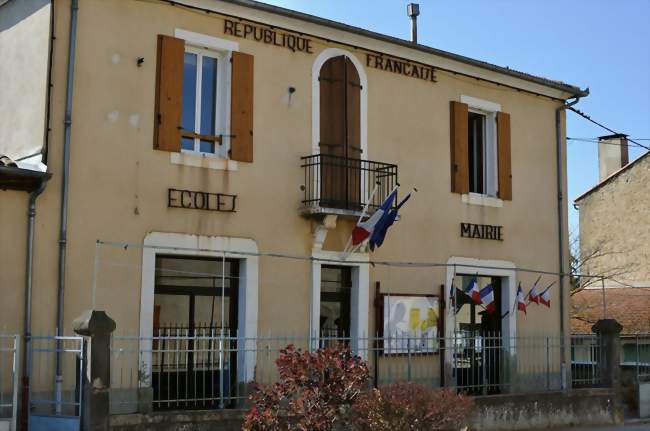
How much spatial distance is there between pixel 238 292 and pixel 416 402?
5123 mm

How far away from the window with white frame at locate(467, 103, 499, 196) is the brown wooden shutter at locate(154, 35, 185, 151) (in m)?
6.04

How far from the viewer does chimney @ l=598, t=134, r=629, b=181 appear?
30.0 m

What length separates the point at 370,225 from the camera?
13648 millimetres

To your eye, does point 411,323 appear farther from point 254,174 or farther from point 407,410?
point 407,410

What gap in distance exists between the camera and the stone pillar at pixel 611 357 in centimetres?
1628

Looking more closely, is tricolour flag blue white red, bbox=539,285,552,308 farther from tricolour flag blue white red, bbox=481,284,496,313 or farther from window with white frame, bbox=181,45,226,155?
window with white frame, bbox=181,45,226,155

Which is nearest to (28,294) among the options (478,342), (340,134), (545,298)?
(340,134)

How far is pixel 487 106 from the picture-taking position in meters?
16.7

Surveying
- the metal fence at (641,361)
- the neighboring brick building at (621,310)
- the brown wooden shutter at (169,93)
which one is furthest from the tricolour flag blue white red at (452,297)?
the neighboring brick building at (621,310)

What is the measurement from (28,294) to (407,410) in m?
5.15

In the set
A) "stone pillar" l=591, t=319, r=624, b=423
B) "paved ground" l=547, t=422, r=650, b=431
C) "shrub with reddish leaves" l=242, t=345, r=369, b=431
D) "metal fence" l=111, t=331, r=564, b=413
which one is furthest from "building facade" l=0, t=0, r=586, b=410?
"shrub with reddish leaves" l=242, t=345, r=369, b=431

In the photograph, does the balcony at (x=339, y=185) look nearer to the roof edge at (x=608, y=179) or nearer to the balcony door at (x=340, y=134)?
the balcony door at (x=340, y=134)

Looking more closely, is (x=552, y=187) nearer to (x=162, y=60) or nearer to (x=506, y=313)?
(x=506, y=313)

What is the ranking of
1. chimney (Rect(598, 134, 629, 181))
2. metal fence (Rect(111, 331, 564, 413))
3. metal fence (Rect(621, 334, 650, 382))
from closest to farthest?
metal fence (Rect(111, 331, 564, 413)) < metal fence (Rect(621, 334, 650, 382)) < chimney (Rect(598, 134, 629, 181))
